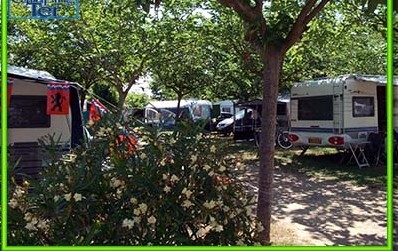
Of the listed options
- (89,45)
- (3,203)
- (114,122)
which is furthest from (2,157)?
(89,45)

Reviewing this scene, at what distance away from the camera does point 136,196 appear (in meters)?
Answer: 1.47

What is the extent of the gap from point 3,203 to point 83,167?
0.29 metres

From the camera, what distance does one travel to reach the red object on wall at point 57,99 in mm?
4465

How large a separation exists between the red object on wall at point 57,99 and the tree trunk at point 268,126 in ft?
9.82

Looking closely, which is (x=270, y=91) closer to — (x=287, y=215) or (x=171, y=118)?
(x=171, y=118)

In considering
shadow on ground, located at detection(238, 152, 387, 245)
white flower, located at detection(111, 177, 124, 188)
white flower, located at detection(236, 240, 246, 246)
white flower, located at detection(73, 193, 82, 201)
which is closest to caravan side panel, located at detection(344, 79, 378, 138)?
shadow on ground, located at detection(238, 152, 387, 245)

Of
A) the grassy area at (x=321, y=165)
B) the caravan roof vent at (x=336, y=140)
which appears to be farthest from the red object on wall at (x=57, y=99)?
the caravan roof vent at (x=336, y=140)

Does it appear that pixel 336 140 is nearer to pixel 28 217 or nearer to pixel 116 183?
pixel 116 183

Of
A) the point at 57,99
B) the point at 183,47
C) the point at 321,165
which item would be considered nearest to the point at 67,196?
the point at 57,99

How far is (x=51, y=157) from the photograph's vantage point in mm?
1620

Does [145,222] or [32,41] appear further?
[32,41]

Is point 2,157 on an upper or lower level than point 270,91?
lower

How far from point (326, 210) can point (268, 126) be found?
1.89 meters

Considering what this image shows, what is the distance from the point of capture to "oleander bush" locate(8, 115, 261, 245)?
1.41 metres
